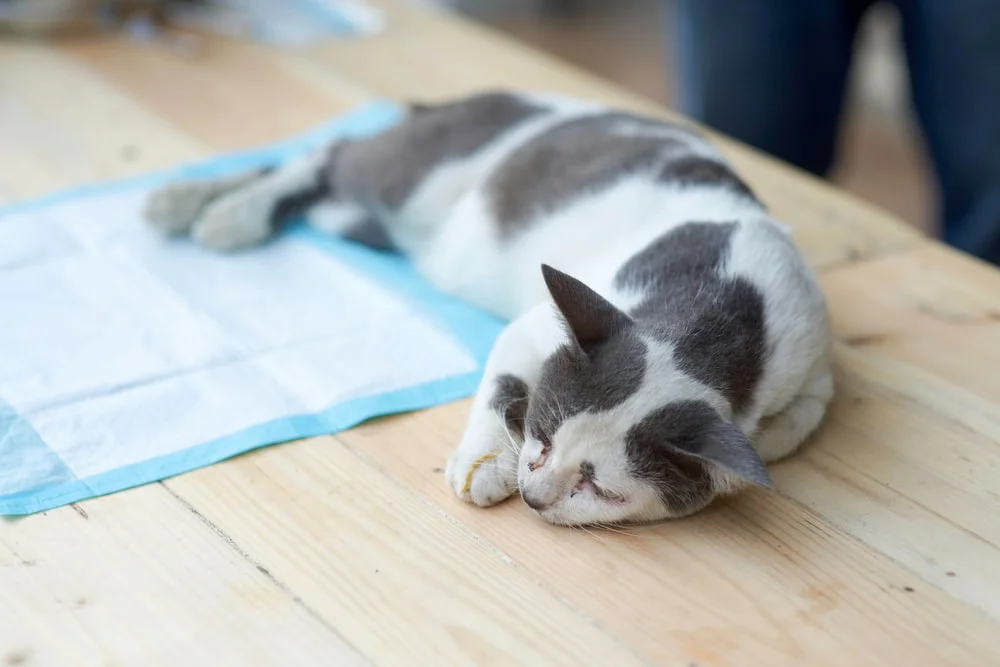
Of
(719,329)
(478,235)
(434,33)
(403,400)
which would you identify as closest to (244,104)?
(434,33)

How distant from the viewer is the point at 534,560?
140 centimetres

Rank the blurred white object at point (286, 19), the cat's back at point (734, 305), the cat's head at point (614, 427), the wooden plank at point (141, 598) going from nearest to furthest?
the wooden plank at point (141, 598) → the cat's head at point (614, 427) → the cat's back at point (734, 305) → the blurred white object at point (286, 19)

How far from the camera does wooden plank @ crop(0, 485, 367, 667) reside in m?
1.22

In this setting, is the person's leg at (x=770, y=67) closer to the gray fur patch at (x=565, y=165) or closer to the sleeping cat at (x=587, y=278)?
the sleeping cat at (x=587, y=278)

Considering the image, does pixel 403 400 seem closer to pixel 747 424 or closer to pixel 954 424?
pixel 747 424

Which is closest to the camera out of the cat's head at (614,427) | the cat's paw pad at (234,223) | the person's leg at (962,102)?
the cat's head at (614,427)

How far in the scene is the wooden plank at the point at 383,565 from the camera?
1.26 meters

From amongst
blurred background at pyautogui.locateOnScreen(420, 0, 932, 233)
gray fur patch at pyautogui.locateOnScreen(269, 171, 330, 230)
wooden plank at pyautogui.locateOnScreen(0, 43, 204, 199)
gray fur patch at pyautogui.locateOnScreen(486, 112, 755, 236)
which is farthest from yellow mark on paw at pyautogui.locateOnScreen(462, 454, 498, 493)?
blurred background at pyautogui.locateOnScreen(420, 0, 932, 233)

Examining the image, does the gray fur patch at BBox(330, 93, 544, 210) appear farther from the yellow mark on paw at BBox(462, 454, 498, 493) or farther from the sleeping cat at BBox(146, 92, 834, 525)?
the yellow mark on paw at BBox(462, 454, 498, 493)

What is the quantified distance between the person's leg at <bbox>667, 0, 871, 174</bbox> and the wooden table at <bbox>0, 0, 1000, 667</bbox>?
99 centimetres

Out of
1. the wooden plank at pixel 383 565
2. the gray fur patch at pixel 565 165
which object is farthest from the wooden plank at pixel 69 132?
the wooden plank at pixel 383 565

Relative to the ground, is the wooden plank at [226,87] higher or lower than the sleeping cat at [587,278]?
lower

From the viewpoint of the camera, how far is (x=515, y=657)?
4.08 feet

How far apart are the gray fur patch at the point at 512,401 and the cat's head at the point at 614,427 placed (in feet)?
0.34
